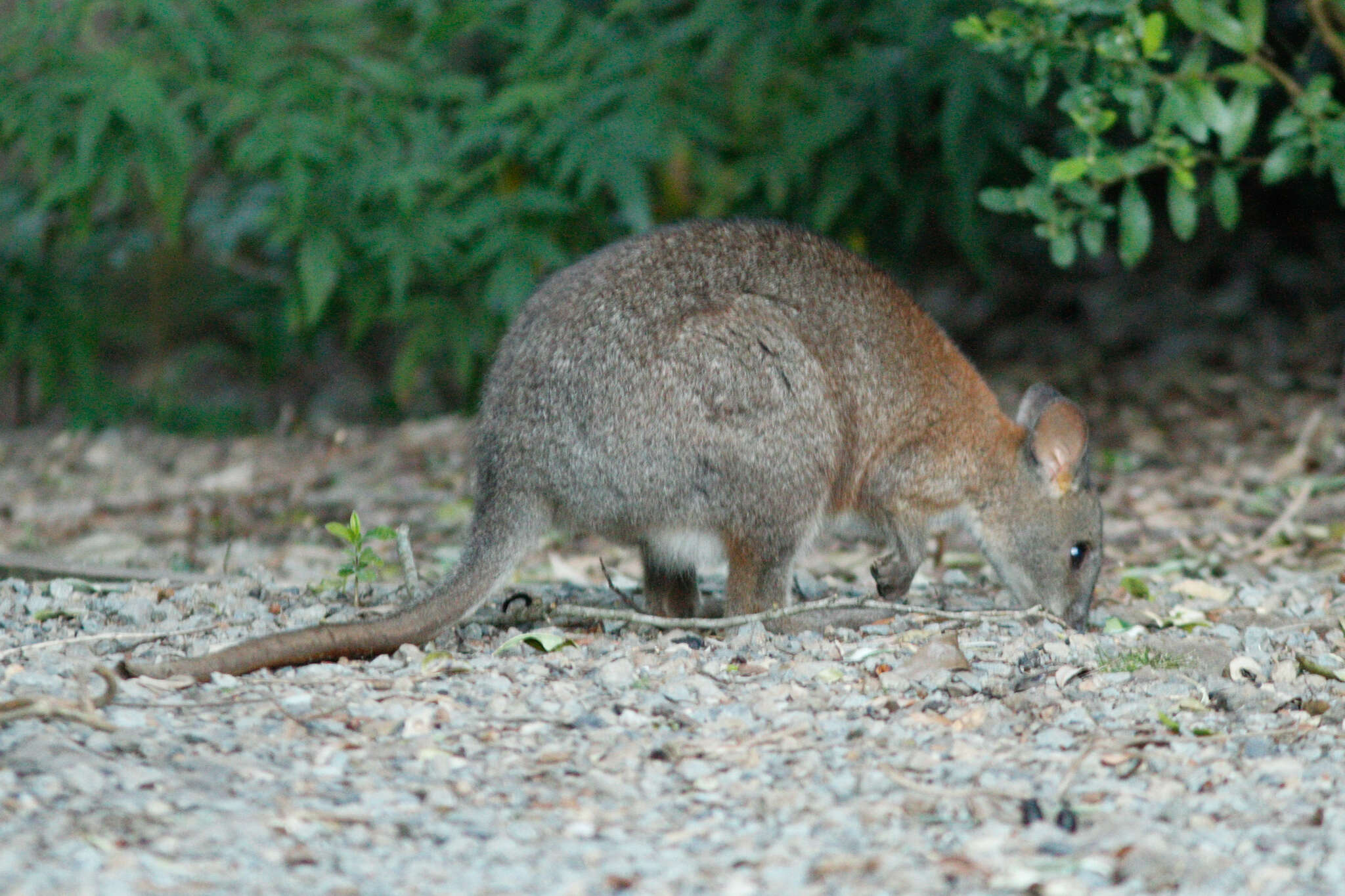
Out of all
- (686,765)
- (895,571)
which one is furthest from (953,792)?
(895,571)

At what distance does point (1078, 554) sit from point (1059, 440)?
360 millimetres

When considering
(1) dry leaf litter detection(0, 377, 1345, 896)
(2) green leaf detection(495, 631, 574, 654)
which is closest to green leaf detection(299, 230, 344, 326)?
(1) dry leaf litter detection(0, 377, 1345, 896)

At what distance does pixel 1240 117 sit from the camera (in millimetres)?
5477

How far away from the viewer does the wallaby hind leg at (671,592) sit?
4.83 m

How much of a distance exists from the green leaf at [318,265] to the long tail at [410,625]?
2662mm

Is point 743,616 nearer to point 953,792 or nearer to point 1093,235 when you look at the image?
point 953,792

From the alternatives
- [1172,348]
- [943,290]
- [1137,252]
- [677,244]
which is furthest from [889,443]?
[943,290]

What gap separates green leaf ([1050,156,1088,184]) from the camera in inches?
211

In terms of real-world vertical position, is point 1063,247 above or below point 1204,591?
above

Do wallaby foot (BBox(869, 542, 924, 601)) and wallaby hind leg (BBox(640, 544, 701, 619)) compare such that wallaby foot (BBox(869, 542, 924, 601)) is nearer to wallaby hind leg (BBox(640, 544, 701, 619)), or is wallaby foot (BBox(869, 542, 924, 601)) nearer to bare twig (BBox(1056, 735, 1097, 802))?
wallaby hind leg (BBox(640, 544, 701, 619))

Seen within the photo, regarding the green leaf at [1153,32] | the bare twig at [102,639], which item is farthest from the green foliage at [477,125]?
the bare twig at [102,639]

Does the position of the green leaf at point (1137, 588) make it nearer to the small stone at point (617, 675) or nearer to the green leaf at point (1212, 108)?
the green leaf at point (1212, 108)

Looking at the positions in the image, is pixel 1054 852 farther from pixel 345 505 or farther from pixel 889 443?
pixel 345 505

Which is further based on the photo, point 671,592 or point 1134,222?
point 1134,222
